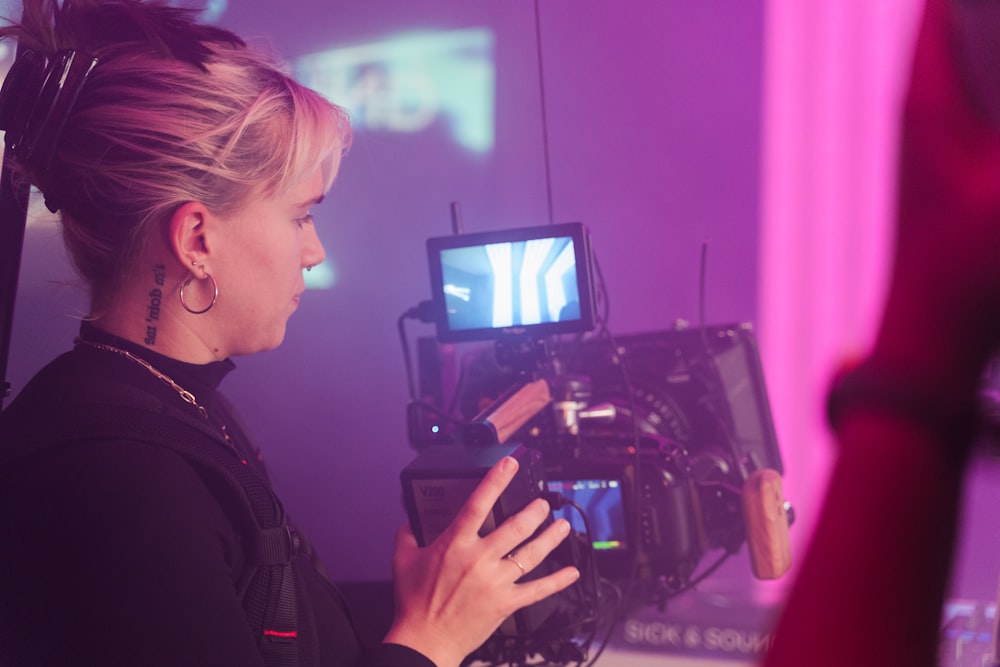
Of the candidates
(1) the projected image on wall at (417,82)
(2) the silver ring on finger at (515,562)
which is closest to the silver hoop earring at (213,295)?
(2) the silver ring on finger at (515,562)

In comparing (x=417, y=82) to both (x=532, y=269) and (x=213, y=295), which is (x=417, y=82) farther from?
(x=213, y=295)

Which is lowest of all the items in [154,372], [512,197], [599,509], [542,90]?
[599,509]

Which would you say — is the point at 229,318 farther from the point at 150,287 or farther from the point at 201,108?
the point at 201,108

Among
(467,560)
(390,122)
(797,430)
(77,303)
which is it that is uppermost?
(390,122)

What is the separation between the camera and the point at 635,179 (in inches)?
98.8

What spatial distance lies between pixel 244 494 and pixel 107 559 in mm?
155

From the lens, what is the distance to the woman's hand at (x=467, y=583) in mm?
865

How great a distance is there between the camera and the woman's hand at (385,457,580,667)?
0.86 metres

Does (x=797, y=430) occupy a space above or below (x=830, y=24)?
below

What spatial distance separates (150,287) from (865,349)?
868mm

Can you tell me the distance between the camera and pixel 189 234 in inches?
36.3

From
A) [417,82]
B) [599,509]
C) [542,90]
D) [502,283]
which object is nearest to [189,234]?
[502,283]

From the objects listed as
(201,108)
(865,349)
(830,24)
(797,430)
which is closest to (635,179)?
(830,24)

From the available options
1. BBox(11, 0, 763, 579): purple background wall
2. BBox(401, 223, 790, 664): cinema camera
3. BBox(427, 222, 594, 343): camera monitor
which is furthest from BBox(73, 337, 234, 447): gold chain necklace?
BBox(11, 0, 763, 579): purple background wall
